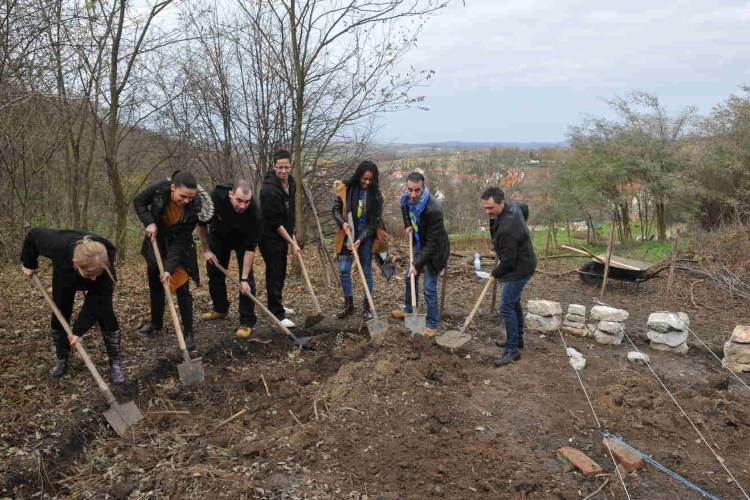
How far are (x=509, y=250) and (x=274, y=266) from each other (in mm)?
2417

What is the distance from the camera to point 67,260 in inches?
139

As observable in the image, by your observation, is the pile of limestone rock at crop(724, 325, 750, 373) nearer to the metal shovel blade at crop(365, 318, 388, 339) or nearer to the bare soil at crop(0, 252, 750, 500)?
the bare soil at crop(0, 252, 750, 500)

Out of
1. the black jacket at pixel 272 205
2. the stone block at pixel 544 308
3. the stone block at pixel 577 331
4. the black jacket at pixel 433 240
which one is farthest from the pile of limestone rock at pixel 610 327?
the black jacket at pixel 272 205

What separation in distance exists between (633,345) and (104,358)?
5352mm

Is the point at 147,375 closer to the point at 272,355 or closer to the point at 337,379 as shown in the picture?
the point at 272,355

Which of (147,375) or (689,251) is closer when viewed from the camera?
(147,375)

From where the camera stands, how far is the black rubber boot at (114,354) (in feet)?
12.5

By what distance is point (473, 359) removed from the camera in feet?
15.8

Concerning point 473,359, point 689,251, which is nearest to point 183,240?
point 473,359

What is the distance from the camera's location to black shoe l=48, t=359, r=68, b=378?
390cm

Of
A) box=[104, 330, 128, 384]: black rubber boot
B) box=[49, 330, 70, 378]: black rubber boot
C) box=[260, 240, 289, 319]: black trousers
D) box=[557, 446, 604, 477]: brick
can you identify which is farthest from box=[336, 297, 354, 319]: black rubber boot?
box=[557, 446, 604, 477]: brick

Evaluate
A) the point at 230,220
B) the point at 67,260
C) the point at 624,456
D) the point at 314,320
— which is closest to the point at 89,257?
the point at 67,260

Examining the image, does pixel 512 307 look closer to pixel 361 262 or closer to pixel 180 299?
pixel 361 262

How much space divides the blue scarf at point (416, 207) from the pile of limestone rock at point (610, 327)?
89.6 inches
